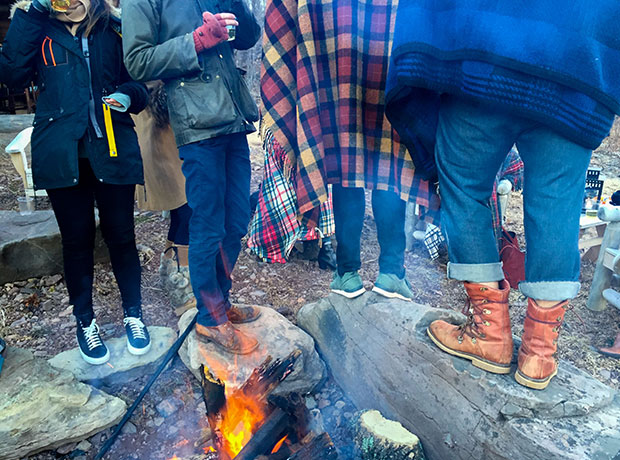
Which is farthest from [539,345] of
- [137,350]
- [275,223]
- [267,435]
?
[275,223]

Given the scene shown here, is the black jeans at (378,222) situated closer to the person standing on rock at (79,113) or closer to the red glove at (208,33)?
the red glove at (208,33)

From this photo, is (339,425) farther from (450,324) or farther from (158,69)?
(158,69)

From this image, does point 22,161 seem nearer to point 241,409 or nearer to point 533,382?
point 241,409

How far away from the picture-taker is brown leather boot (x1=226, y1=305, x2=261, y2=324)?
113 inches

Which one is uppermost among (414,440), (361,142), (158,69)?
(158,69)

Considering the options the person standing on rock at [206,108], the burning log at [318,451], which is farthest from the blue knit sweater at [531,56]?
the burning log at [318,451]

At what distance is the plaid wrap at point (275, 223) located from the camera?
4031 millimetres

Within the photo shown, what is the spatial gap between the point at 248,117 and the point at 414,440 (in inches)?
72.4

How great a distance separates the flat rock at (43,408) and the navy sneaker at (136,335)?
34 cm

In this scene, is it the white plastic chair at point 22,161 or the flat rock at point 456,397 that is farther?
the white plastic chair at point 22,161

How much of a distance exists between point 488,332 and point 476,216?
1.60 feet

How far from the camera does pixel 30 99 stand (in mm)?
10211

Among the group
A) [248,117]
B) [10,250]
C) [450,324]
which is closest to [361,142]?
[248,117]

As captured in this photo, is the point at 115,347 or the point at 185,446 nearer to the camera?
the point at 185,446
